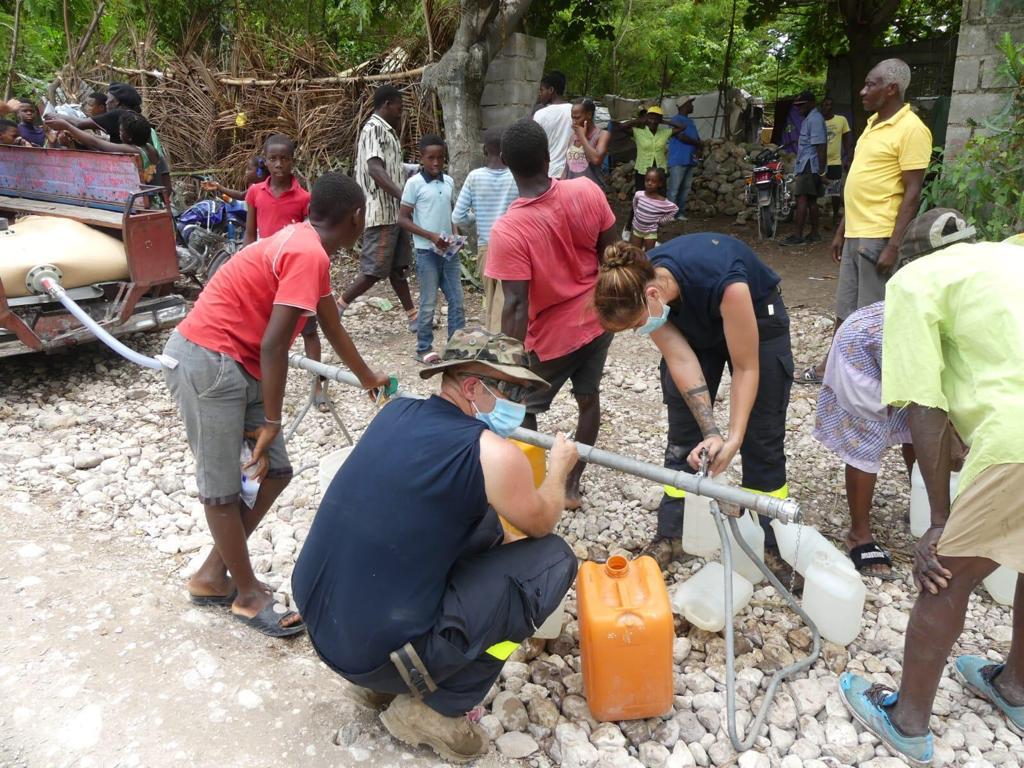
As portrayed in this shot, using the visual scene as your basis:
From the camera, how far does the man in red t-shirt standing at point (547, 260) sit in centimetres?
364

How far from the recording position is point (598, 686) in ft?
8.46

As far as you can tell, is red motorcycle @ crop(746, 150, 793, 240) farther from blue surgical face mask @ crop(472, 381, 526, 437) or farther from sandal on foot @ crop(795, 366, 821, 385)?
blue surgical face mask @ crop(472, 381, 526, 437)

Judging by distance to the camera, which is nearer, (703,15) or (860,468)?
(860,468)

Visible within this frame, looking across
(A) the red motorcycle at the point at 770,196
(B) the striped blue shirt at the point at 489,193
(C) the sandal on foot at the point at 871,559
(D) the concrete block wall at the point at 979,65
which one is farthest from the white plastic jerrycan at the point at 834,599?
(A) the red motorcycle at the point at 770,196

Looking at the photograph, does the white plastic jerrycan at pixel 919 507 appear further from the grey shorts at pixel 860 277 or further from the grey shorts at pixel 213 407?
the grey shorts at pixel 213 407

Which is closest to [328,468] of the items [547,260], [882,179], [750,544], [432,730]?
[547,260]

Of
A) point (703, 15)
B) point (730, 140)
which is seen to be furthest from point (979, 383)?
point (703, 15)

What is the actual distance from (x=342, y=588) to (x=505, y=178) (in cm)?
390

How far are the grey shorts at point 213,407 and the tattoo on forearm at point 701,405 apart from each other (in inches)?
64.2

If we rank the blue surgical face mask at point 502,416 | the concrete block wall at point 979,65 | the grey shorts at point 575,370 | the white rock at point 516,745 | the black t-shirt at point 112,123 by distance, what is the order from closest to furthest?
the blue surgical face mask at point 502,416 < the white rock at point 516,745 < the grey shorts at point 575,370 < the concrete block wall at point 979,65 < the black t-shirt at point 112,123

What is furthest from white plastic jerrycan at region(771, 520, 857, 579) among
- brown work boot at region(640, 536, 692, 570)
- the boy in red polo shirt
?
the boy in red polo shirt

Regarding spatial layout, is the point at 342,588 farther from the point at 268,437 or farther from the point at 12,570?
the point at 12,570

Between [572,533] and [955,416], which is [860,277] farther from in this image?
Answer: [955,416]

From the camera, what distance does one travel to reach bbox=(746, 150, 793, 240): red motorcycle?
1002 centimetres
